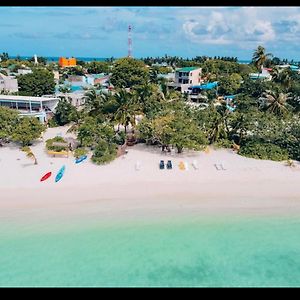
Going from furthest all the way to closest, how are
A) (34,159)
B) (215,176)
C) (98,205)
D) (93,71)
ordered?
(93,71) < (34,159) < (215,176) < (98,205)

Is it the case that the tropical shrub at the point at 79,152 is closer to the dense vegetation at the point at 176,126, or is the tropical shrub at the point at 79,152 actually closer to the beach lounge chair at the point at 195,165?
the dense vegetation at the point at 176,126

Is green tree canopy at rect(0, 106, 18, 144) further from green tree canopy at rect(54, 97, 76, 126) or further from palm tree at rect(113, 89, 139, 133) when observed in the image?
palm tree at rect(113, 89, 139, 133)

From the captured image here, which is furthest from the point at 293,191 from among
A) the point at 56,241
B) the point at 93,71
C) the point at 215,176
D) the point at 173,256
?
the point at 93,71

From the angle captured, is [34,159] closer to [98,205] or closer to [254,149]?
[98,205]

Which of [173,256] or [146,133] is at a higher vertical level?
[146,133]

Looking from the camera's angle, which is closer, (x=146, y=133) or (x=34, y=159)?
(x=34, y=159)

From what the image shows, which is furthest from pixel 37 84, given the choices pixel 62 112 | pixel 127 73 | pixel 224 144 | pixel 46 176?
pixel 224 144

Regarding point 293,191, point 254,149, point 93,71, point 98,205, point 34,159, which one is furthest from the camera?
point 93,71
